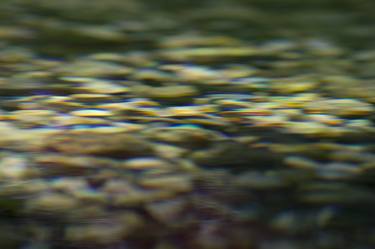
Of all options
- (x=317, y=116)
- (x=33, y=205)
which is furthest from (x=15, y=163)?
(x=317, y=116)

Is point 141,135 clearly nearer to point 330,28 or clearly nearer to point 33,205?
point 33,205

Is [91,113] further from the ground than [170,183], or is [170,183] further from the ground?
[91,113]

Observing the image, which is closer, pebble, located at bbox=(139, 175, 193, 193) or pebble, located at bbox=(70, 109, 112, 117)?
pebble, located at bbox=(139, 175, 193, 193)

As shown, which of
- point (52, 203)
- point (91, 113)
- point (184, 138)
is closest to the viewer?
point (52, 203)

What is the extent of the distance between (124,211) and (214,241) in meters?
0.30

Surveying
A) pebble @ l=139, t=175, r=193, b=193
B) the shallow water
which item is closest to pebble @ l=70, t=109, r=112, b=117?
the shallow water

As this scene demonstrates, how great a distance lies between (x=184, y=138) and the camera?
2.42 meters

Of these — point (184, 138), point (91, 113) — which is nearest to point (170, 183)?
point (184, 138)

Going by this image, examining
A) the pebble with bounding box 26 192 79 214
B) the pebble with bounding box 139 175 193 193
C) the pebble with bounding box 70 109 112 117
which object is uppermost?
the pebble with bounding box 70 109 112 117

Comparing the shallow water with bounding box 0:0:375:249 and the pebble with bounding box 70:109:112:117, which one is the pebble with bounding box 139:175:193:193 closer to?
the shallow water with bounding box 0:0:375:249

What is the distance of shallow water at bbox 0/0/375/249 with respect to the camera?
2.11m

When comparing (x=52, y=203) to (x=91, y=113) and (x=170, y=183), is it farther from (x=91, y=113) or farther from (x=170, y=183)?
(x=91, y=113)

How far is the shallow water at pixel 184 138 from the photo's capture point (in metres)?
2.11

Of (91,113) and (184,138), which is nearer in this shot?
(184,138)
